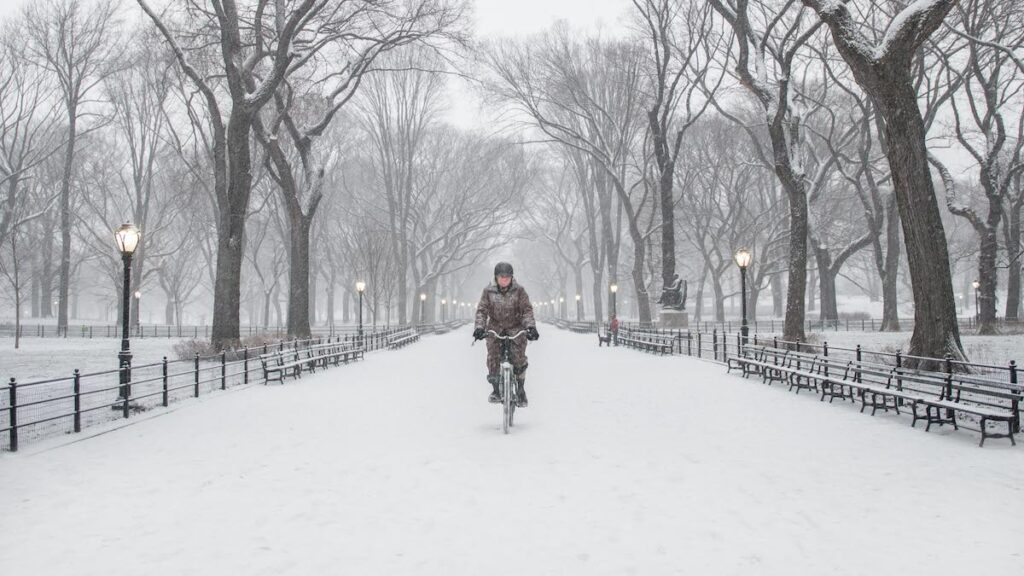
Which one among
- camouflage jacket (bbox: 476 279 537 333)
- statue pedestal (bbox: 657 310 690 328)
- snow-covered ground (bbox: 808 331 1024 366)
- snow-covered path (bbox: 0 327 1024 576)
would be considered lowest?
snow-covered path (bbox: 0 327 1024 576)

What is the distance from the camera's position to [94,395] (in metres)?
14.2

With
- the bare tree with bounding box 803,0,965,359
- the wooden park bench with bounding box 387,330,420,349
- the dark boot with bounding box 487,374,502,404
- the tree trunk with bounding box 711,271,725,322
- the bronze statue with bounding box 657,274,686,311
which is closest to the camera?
the dark boot with bounding box 487,374,502,404

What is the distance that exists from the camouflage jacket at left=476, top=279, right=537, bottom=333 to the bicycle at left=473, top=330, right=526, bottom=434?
0.14 meters

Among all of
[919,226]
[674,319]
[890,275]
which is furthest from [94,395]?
[890,275]

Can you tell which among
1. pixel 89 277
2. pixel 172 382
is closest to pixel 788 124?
pixel 172 382

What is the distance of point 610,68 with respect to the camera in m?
33.7

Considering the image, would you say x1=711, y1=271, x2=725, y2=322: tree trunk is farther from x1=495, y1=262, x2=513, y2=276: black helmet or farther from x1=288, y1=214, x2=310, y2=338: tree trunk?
x1=495, y1=262, x2=513, y2=276: black helmet

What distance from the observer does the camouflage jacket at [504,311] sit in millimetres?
8688

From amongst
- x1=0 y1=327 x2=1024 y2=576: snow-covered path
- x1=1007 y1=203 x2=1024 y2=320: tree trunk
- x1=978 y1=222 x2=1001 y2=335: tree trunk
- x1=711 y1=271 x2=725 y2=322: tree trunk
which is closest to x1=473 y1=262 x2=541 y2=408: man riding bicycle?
x1=0 y1=327 x2=1024 y2=576: snow-covered path

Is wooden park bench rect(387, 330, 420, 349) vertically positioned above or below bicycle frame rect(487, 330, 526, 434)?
below

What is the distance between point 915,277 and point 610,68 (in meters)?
24.0

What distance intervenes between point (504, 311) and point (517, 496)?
3.41 m

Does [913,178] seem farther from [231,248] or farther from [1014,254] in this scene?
[1014,254]

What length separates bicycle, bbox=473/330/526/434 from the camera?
842 cm
